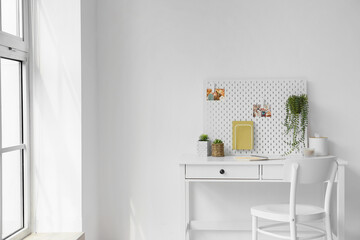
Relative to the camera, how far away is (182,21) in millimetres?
3324

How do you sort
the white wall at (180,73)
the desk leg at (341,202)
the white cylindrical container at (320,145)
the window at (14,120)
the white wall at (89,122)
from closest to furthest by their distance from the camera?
1. the window at (14,120)
2. the desk leg at (341,202)
3. the white wall at (89,122)
4. the white cylindrical container at (320,145)
5. the white wall at (180,73)

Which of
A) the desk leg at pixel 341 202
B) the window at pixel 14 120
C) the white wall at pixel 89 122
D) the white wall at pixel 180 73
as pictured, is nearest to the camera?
the window at pixel 14 120

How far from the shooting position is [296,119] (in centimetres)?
319

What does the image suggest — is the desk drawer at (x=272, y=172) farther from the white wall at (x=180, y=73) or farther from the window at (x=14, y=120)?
the window at (x=14, y=120)

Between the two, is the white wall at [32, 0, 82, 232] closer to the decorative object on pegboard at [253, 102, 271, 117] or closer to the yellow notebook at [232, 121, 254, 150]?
the yellow notebook at [232, 121, 254, 150]

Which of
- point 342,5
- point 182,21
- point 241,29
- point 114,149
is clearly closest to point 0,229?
point 114,149

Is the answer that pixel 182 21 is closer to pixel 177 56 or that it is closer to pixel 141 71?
pixel 177 56

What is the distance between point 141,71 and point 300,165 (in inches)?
57.7

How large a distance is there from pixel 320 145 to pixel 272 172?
0.51m

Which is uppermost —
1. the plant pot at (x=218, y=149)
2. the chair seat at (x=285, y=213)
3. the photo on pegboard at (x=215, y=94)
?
the photo on pegboard at (x=215, y=94)

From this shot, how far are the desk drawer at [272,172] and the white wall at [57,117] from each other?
1.27 metres

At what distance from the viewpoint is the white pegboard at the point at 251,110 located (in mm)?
3248

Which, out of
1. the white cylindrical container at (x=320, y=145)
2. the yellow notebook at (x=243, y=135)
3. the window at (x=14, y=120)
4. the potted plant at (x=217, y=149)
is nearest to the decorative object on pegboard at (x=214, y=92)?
the yellow notebook at (x=243, y=135)

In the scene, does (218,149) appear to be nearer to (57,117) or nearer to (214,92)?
(214,92)
